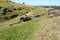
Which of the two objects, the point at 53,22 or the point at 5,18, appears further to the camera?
the point at 5,18

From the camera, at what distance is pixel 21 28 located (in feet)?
79.0

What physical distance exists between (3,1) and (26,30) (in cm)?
2874

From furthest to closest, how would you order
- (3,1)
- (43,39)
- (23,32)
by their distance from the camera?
(3,1) < (23,32) < (43,39)

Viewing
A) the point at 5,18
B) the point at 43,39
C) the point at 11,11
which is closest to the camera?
the point at 43,39

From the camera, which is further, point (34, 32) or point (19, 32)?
point (19, 32)

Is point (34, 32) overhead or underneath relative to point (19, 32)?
overhead

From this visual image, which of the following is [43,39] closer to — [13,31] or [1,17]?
[13,31]

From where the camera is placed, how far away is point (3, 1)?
5022cm

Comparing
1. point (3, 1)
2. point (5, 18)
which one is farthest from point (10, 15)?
point (3, 1)

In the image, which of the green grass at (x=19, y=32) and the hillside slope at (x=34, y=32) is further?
the green grass at (x=19, y=32)

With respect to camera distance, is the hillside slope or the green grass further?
the green grass

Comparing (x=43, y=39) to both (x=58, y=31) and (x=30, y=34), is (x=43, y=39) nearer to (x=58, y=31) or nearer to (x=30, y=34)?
(x=58, y=31)

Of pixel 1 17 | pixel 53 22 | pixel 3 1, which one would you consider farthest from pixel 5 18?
pixel 53 22

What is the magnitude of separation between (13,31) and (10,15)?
17.5 m
